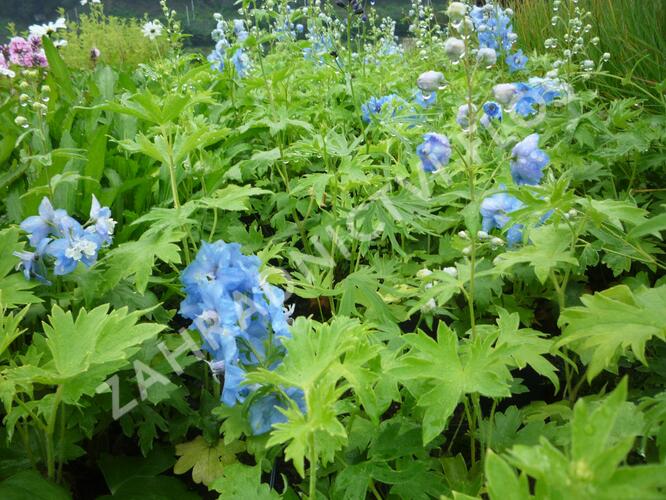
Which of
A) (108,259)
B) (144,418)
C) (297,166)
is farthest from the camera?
(297,166)

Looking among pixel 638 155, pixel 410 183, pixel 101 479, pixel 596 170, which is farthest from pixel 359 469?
pixel 638 155

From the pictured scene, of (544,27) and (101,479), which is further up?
(544,27)

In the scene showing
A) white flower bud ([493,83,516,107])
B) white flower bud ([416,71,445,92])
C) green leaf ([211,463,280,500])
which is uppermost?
white flower bud ([416,71,445,92])

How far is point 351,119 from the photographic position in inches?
136

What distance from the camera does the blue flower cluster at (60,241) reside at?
148 centimetres

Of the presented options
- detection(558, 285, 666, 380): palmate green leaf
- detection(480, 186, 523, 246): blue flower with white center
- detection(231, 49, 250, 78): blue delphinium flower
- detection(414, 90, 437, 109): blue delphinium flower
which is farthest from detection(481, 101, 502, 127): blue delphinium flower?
detection(231, 49, 250, 78): blue delphinium flower

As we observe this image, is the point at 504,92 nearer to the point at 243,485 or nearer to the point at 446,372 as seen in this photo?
the point at 446,372

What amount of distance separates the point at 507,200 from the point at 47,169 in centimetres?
161

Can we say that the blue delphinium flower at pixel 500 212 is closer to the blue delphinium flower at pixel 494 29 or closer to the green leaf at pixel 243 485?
the green leaf at pixel 243 485

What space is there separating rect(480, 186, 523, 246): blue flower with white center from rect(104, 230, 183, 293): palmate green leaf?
879 millimetres

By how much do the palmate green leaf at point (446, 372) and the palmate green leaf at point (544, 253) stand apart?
28 centimetres

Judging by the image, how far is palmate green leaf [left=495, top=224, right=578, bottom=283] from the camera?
4.25 ft

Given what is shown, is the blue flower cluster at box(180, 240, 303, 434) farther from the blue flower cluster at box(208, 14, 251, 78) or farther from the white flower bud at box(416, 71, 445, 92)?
the blue flower cluster at box(208, 14, 251, 78)

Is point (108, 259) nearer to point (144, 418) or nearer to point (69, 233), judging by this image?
point (69, 233)
